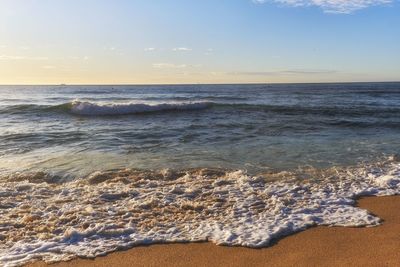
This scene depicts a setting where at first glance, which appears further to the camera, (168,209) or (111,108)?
(111,108)

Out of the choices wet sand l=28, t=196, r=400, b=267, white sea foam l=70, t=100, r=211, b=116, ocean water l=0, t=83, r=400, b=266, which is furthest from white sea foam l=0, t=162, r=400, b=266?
white sea foam l=70, t=100, r=211, b=116

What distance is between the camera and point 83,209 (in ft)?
19.1

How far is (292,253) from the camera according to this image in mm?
4410

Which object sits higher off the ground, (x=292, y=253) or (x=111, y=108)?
(x=111, y=108)

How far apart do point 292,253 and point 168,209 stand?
2.10 metres

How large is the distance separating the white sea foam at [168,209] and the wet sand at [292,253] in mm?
169

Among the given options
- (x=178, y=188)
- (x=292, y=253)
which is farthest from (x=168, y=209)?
(x=292, y=253)

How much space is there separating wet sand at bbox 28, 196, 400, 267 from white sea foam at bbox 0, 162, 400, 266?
0.17 m

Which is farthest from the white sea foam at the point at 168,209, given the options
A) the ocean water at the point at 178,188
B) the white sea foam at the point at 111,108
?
the white sea foam at the point at 111,108

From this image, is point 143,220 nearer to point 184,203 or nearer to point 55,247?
point 184,203

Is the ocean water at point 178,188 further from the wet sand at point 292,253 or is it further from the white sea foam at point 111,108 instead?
the white sea foam at point 111,108

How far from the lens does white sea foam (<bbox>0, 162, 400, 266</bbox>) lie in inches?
187

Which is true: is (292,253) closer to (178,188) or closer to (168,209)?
(168,209)

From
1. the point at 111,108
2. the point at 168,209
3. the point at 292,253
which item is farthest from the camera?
the point at 111,108
